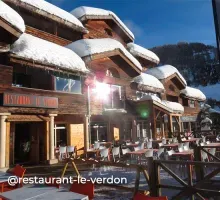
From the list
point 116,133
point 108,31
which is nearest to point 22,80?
point 116,133

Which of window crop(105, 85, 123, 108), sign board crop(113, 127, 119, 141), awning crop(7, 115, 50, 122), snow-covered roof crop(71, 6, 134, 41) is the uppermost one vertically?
snow-covered roof crop(71, 6, 134, 41)

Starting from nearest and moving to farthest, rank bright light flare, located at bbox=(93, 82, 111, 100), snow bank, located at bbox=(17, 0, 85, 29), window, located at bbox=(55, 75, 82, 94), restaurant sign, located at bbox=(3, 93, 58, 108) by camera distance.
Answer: restaurant sign, located at bbox=(3, 93, 58, 108)
window, located at bbox=(55, 75, 82, 94)
snow bank, located at bbox=(17, 0, 85, 29)
bright light flare, located at bbox=(93, 82, 111, 100)

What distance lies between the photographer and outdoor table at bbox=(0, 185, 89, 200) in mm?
3613

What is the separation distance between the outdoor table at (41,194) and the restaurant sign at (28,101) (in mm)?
7390

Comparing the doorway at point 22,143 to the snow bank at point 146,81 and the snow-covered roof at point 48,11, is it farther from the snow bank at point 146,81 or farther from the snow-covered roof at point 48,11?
the snow bank at point 146,81

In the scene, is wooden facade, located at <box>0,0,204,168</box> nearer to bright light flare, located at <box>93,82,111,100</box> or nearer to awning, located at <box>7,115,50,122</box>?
awning, located at <box>7,115,50,122</box>

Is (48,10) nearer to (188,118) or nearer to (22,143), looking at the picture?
(22,143)

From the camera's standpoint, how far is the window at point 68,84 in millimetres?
13633

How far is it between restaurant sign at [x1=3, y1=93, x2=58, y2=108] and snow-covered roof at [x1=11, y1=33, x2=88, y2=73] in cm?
187

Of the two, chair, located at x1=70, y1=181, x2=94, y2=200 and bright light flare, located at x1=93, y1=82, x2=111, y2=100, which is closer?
chair, located at x1=70, y1=181, x2=94, y2=200

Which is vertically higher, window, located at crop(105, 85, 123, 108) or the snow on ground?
window, located at crop(105, 85, 123, 108)

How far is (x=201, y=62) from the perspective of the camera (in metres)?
79.5

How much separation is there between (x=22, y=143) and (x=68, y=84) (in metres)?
4.46

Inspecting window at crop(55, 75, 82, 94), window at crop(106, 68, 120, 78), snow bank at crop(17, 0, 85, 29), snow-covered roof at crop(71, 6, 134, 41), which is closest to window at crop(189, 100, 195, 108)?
snow-covered roof at crop(71, 6, 134, 41)
